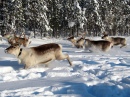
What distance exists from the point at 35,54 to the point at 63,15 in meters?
53.1

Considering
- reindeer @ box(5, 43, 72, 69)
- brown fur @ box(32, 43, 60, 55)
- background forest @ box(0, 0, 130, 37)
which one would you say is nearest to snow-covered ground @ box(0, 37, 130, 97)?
reindeer @ box(5, 43, 72, 69)

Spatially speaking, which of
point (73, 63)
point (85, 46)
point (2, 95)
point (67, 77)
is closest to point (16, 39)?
point (85, 46)

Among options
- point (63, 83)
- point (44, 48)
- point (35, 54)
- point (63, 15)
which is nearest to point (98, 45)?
point (44, 48)

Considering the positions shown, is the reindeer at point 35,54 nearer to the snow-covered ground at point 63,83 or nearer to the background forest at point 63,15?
the snow-covered ground at point 63,83

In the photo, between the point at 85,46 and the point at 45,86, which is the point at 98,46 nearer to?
the point at 85,46

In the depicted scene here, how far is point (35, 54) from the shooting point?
33.4 feet

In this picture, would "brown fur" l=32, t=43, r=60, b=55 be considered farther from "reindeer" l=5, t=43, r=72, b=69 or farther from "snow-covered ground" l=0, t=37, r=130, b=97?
"snow-covered ground" l=0, t=37, r=130, b=97

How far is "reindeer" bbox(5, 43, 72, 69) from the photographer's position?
32.8ft

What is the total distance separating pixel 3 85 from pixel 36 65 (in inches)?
138

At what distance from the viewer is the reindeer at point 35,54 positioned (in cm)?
999

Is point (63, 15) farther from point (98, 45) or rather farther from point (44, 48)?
point (44, 48)

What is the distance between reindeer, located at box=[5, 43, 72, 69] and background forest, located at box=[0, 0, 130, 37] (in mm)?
28692

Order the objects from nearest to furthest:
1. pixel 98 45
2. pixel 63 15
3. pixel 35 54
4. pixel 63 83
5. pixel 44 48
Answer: pixel 63 83 < pixel 35 54 < pixel 44 48 < pixel 98 45 < pixel 63 15

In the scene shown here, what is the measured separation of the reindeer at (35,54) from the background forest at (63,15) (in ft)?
94.1
